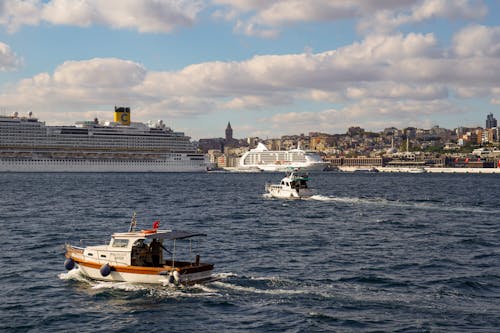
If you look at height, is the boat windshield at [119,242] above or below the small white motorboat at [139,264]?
above

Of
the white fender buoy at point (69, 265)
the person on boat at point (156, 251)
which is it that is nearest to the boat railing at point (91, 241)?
the white fender buoy at point (69, 265)

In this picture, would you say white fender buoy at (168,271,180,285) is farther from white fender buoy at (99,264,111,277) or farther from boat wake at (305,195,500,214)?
boat wake at (305,195,500,214)

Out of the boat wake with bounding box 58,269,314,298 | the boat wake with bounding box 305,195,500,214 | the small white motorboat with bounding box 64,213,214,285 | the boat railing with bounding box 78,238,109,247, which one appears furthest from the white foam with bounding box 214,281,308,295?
the boat wake with bounding box 305,195,500,214

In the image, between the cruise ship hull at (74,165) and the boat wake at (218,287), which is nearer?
the boat wake at (218,287)

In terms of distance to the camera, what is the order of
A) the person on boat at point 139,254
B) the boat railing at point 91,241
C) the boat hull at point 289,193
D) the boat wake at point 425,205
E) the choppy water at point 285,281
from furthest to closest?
the boat hull at point 289,193, the boat wake at point 425,205, the boat railing at point 91,241, the person on boat at point 139,254, the choppy water at point 285,281

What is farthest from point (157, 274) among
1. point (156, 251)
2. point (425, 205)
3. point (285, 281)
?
point (425, 205)

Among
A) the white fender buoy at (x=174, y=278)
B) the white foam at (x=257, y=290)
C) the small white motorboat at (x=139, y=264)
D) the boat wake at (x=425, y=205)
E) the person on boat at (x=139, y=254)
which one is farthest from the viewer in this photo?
the boat wake at (x=425, y=205)

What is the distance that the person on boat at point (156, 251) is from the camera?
2736 centimetres

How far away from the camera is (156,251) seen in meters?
27.4

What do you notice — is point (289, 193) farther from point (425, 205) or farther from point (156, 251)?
point (156, 251)

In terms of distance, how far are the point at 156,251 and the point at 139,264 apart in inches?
36.8

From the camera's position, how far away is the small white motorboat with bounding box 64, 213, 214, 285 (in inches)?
1019

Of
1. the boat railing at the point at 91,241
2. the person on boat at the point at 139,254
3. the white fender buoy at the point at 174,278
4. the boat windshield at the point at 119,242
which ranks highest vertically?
the boat windshield at the point at 119,242

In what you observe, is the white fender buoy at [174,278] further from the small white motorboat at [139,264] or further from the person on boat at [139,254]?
the person on boat at [139,254]
